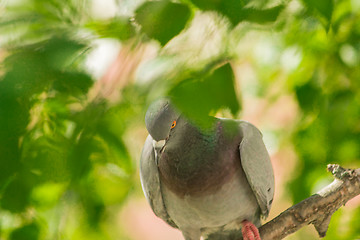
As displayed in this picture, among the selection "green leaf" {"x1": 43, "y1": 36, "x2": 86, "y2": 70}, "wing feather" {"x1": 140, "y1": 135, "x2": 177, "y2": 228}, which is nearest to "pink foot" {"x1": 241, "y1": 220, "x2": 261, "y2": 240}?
"wing feather" {"x1": 140, "y1": 135, "x2": 177, "y2": 228}

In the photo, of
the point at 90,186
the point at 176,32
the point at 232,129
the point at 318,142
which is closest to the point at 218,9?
the point at 176,32

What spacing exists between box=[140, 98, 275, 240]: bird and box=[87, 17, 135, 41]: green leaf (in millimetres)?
888

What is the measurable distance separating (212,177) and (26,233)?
89 centimetres

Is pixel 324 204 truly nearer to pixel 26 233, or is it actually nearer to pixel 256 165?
pixel 256 165

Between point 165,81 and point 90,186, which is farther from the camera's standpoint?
point 90,186

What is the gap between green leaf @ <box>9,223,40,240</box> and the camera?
61 cm

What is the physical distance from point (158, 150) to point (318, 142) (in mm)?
508

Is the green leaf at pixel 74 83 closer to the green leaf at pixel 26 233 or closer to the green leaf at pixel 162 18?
the green leaf at pixel 162 18

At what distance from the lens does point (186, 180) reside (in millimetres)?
1463

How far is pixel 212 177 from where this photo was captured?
4.74ft

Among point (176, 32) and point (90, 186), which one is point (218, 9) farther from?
point (90, 186)

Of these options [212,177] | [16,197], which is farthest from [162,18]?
[212,177]

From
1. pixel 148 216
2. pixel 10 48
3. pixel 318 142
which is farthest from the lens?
pixel 148 216

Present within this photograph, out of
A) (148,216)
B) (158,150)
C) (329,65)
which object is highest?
(148,216)
